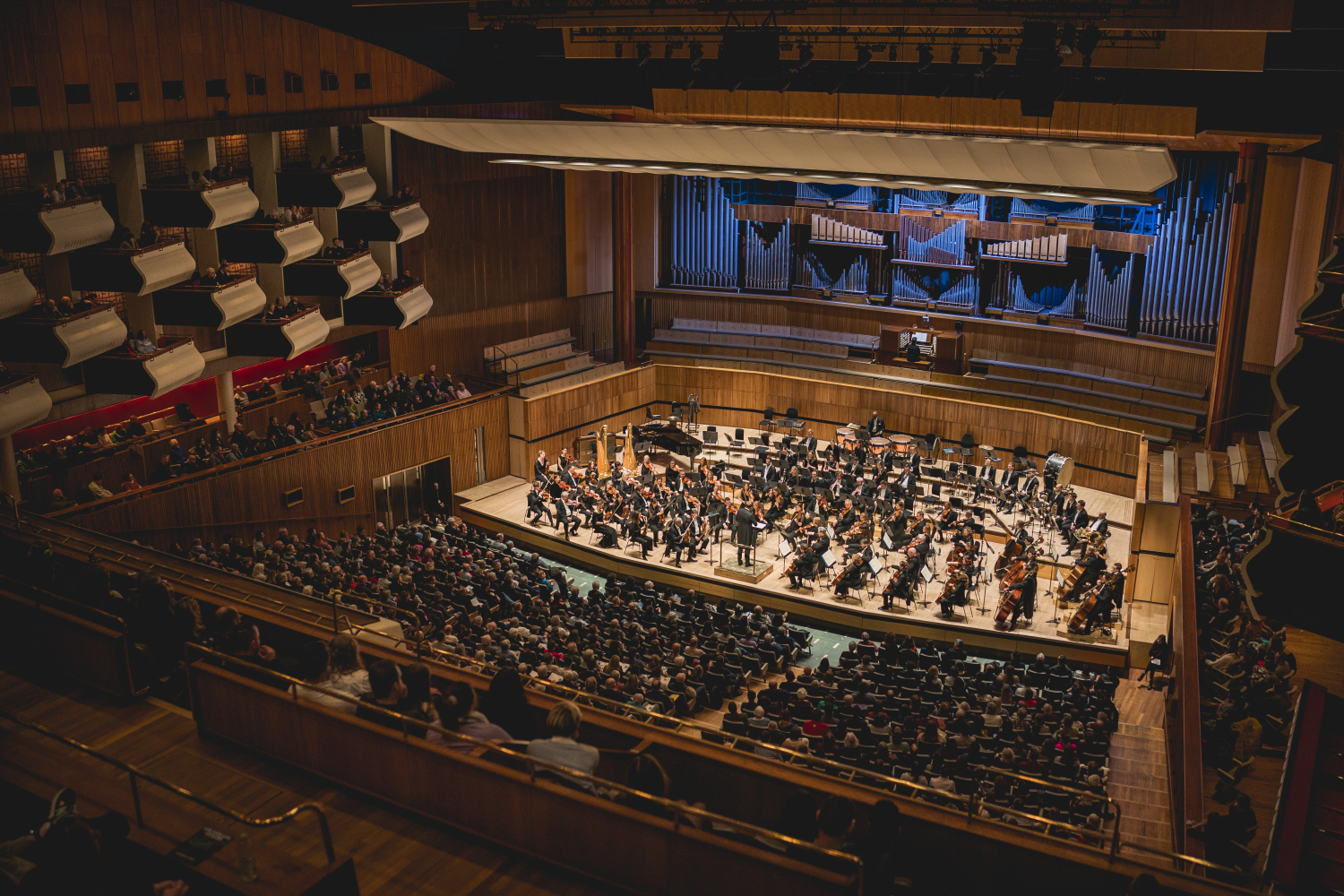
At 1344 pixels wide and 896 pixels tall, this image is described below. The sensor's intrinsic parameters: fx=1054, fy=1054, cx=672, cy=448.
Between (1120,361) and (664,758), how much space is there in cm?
1419

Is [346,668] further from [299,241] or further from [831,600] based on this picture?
[299,241]

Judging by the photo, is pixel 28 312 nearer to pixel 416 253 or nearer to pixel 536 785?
pixel 416 253

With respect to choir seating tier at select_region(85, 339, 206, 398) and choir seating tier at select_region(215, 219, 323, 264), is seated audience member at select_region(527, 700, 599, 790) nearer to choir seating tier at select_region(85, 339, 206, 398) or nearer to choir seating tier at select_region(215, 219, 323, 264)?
choir seating tier at select_region(85, 339, 206, 398)

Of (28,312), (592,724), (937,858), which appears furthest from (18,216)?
(937,858)

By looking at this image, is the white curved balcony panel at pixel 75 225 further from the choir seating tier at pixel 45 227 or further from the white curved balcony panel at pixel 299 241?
the white curved balcony panel at pixel 299 241

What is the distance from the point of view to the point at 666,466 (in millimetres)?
17109

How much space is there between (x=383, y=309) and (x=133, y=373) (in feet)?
13.8

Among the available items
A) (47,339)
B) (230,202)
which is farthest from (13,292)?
(230,202)

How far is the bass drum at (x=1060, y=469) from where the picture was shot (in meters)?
15.1

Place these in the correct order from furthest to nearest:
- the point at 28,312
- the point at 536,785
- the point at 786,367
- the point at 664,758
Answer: the point at 786,367, the point at 28,312, the point at 664,758, the point at 536,785

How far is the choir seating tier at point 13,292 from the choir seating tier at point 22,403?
0.68 metres

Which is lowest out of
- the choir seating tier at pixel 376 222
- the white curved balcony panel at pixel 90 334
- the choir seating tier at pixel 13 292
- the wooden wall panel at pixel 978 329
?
the wooden wall panel at pixel 978 329

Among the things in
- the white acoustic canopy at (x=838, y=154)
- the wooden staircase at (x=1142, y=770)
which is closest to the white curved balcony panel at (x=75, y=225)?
the white acoustic canopy at (x=838, y=154)

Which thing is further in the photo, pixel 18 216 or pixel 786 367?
pixel 786 367
